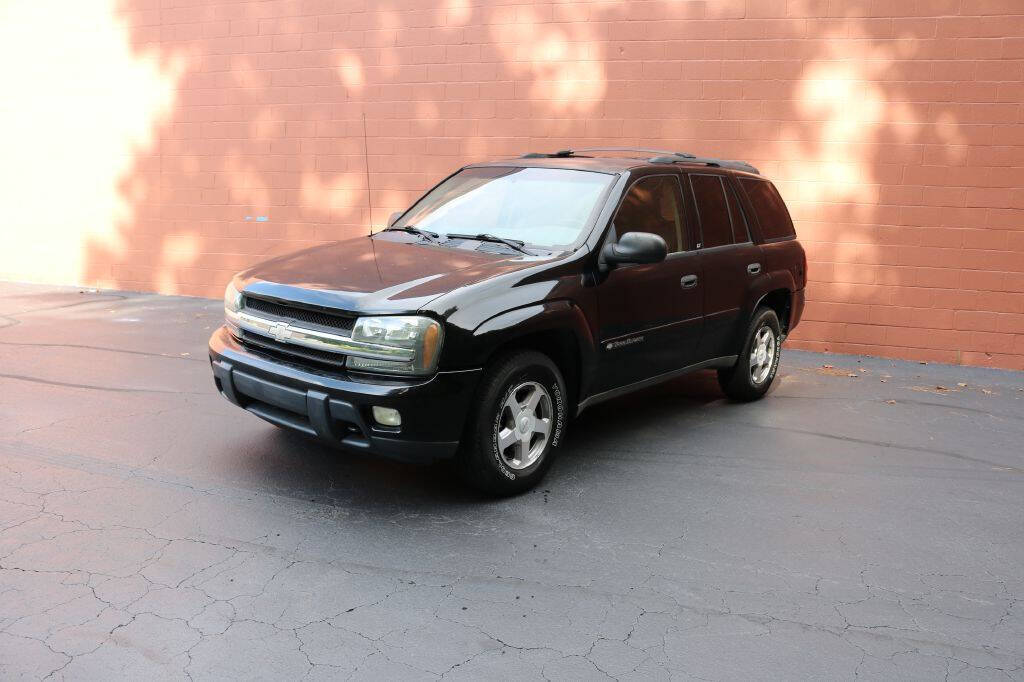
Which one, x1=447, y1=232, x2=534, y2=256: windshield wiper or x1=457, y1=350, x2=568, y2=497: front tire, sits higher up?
x1=447, y1=232, x2=534, y2=256: windshield wiper

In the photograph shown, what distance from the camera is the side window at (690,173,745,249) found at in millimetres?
6262

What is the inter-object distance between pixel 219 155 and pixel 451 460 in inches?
314

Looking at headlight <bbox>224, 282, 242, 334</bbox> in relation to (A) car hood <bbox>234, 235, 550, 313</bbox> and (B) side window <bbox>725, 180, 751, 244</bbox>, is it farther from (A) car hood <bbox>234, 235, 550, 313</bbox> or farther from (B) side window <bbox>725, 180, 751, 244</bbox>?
(B) side window <bbox>725, 180, 751, 244</bbox>

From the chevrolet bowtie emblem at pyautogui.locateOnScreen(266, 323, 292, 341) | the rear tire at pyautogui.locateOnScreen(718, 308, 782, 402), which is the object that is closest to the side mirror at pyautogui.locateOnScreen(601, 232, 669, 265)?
the chevrolet bowtie emblem at pyautogui.locateOnScreen(266, 323, 292, 341)

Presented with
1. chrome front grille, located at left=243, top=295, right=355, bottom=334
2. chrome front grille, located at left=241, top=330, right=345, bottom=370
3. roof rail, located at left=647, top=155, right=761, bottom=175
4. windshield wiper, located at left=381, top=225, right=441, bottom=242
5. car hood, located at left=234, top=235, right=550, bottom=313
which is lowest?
chrome front grille, located at left=241, top=330, right=345, bottom=370

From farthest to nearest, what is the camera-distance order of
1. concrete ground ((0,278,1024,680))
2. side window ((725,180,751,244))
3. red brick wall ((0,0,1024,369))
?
red brick wall ((0,0,1024,369)), side window ((725,180,751,244)), concrete ground ((0,278,1024,680))

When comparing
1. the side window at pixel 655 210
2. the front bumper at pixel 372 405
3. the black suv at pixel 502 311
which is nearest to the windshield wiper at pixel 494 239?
the black suv at pixel 502 311

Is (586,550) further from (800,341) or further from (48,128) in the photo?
(48,128)

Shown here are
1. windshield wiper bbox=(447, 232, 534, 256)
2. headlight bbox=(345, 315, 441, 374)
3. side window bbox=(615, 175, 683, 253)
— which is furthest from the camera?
side window bbox=(615, 175, 683, 253)

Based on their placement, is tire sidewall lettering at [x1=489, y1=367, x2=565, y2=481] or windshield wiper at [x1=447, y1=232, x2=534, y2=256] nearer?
tire sidewall lettering at [x1=489, y1=367, x2=565, y2=481]

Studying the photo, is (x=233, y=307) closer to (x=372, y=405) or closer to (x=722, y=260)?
(x=372, y=405)

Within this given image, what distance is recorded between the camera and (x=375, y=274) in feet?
15.5

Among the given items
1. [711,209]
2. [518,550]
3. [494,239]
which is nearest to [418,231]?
[494,239]

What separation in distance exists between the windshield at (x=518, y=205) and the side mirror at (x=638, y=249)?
27 centimetres
